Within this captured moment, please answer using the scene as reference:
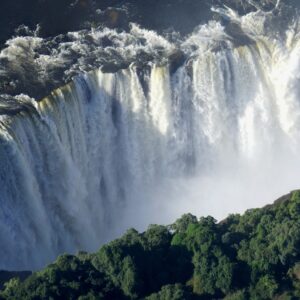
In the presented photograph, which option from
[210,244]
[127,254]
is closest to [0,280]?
[127,254]

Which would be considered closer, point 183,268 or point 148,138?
point 183,268

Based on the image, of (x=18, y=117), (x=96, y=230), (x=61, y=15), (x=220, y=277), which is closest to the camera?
(x=220, y=277)

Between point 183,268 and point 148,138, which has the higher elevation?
point 148,138

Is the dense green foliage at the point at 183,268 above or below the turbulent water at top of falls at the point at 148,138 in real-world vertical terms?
below

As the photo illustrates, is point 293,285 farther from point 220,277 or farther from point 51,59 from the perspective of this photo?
point 51,59
